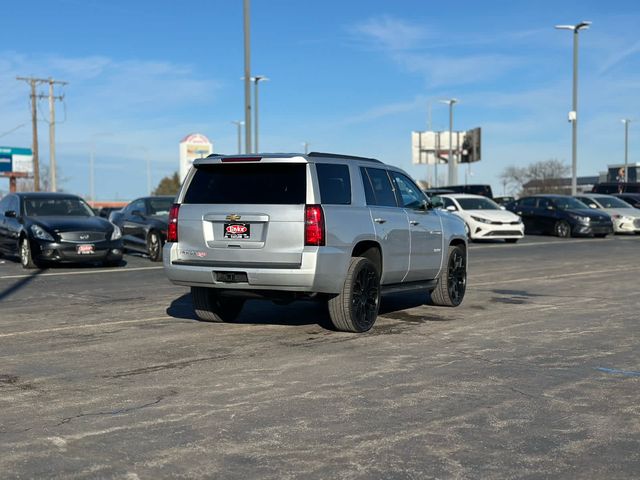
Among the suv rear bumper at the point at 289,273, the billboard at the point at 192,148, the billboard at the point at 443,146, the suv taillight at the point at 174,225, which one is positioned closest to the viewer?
the suv rear bumper at the point at 289,273

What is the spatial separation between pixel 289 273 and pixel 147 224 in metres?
11.7

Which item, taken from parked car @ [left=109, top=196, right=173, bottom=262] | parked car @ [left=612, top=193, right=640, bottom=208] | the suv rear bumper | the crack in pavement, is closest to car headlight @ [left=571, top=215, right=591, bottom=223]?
parked car @ [left=612, top=193, right=640, bottom=208]

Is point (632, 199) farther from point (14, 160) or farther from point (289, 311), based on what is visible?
point (14, 160)

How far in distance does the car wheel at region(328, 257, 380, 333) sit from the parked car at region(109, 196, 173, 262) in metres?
10.3

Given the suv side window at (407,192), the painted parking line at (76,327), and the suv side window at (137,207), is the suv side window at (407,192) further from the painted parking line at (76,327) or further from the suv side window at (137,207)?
the suv side window at (137,207)

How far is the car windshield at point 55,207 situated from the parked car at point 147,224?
1.50 meters

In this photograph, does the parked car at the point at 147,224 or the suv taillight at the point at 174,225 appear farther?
the parked car at the point at 147,224

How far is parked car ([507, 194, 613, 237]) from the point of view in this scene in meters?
28.7

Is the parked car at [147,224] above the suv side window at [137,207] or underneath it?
underneath

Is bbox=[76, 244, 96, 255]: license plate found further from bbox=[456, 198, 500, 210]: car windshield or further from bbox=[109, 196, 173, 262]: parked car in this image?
bbox=[456, 198, 500, 210]: car windshield

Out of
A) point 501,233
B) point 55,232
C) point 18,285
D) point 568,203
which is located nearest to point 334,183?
point 18,285

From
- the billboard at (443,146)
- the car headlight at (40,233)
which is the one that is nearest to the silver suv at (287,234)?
the car headlight at (40,233)

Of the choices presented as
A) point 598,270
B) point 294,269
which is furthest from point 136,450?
point 598,270

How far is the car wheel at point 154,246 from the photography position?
18703mm
